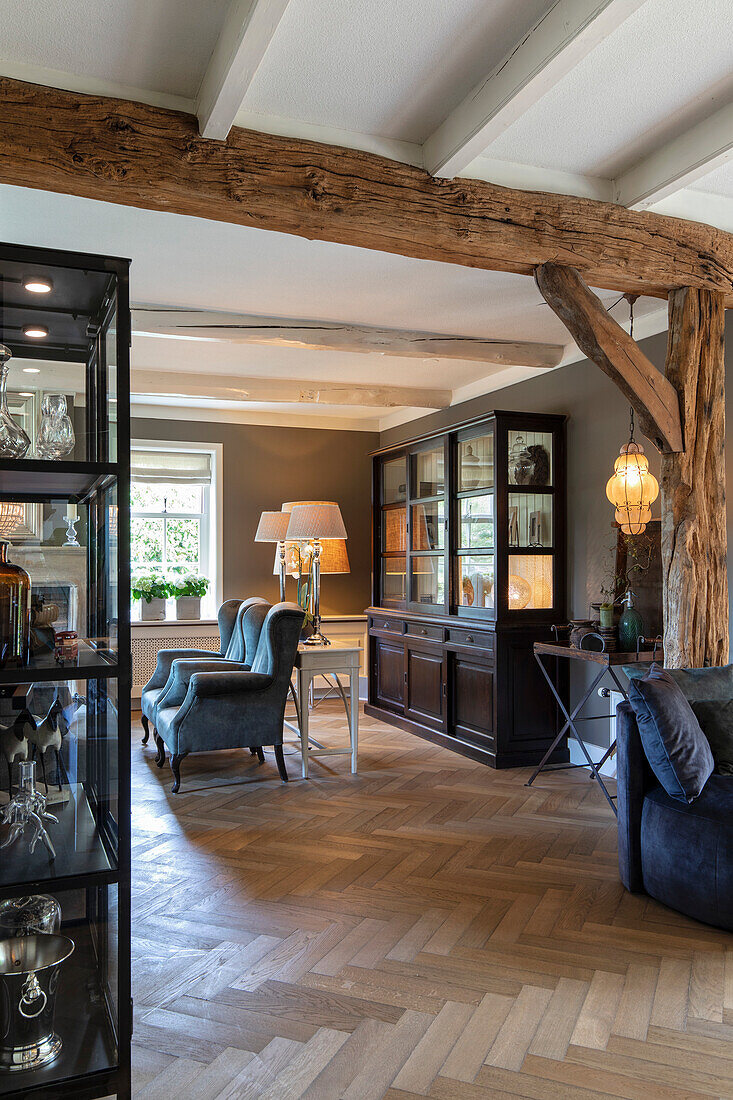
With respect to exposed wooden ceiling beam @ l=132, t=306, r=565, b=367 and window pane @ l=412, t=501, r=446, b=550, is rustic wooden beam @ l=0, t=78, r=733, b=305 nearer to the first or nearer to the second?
exposed wooden ceiling beam @ l=132, t=306, r=565, b=367

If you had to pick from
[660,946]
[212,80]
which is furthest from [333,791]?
[212,80]

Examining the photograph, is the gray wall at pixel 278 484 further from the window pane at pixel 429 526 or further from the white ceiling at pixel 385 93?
the white ceiling at pixel 385 93

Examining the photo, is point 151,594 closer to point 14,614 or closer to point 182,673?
point 182,673

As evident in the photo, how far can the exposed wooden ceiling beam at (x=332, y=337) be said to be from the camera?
4.54 meters

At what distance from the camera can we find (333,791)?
4.46 metres

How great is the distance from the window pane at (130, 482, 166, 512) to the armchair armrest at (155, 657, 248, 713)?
237 cm

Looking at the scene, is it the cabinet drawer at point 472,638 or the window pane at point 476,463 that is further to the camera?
the window pane at point 476,463

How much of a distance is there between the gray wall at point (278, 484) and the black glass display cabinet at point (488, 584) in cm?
169

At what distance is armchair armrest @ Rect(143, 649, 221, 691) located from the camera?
5.48 meters

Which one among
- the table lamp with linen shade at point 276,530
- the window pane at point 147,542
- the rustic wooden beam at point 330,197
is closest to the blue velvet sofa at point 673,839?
the rustic wooden beam at point 330,197

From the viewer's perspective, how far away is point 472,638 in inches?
210

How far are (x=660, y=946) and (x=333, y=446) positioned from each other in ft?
19.1

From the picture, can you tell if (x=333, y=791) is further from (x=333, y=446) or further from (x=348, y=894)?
(x=333, y=446)

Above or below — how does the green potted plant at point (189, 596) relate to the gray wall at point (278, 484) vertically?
below
